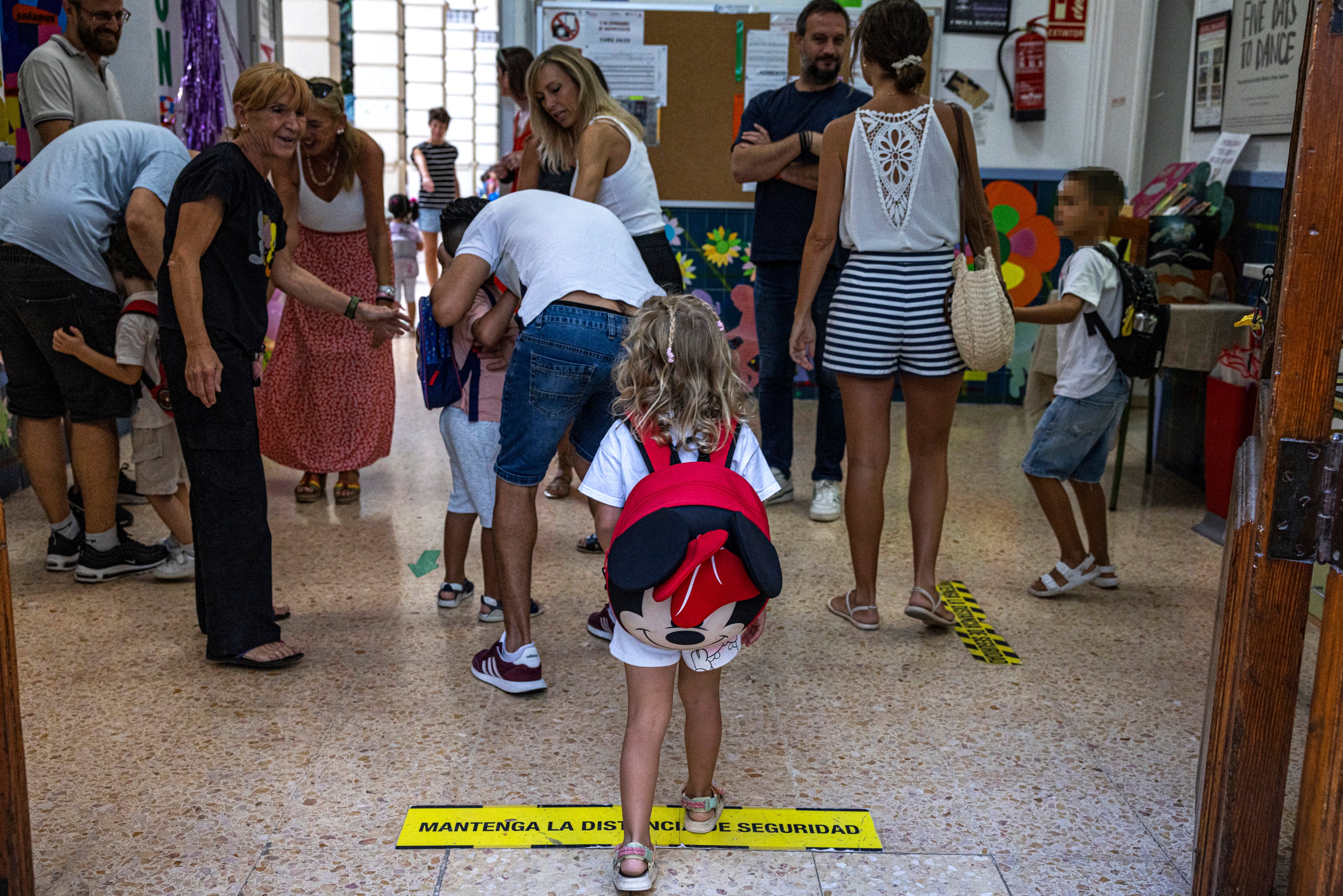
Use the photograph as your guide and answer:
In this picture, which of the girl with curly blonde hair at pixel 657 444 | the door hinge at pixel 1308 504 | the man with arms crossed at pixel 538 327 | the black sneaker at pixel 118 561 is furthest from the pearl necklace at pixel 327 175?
the door hinge at pixel 1308 504

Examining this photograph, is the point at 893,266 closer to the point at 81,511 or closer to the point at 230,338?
the point at 230,338

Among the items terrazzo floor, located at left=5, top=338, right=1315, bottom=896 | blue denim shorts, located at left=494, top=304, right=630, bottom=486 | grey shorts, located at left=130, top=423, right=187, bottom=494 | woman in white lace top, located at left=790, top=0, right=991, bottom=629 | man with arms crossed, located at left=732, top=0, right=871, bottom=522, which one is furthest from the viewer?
man with arms crossed, located at left=732, top=0, right=871, bottom=522

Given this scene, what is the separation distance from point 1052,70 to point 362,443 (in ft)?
14.0

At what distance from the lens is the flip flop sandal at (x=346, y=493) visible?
4.31m

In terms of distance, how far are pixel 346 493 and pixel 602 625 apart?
171cm

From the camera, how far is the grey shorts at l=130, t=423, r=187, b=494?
11.1ft

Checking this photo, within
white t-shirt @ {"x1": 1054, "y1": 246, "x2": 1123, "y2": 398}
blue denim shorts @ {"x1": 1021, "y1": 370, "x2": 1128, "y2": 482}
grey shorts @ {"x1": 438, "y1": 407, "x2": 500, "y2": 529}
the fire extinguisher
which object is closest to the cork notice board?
the fire extinguisher

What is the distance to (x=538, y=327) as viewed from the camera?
2.44 metres

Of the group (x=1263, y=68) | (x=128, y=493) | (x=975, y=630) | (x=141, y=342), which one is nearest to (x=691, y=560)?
(x=975, y=630)

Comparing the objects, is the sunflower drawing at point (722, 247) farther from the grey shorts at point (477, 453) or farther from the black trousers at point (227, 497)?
the black trousers at point (227, 497)

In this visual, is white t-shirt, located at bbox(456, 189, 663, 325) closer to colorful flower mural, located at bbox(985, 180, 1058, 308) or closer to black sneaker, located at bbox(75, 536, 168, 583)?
black sneaker, located at bbox(75, 536, 168, 583)

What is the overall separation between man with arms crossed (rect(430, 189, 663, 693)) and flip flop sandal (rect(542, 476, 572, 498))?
1.75 metres

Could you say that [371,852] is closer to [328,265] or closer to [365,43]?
[328,265]

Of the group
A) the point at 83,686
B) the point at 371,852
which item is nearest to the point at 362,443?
the point at 83,686
